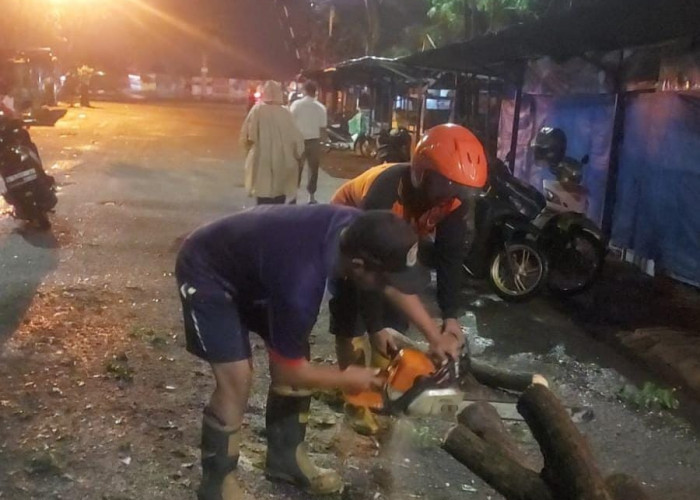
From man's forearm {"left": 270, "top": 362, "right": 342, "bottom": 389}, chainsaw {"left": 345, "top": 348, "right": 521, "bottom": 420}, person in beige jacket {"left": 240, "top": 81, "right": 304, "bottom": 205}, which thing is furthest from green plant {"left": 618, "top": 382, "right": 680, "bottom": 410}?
person in beige jacket {"left": 240, "top": 81, "right": 304, "bottom": 205}

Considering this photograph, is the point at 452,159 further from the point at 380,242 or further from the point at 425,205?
the point at 380,242

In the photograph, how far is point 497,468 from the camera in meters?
3.50

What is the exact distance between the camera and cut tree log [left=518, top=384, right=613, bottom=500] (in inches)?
127

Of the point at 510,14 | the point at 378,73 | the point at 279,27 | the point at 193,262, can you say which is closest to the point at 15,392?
the point at 193,262

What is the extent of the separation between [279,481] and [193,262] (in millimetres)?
1332

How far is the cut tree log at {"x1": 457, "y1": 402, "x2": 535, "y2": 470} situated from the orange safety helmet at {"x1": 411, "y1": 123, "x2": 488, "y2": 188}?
1078 millimetres

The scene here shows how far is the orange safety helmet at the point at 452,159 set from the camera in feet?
13.8

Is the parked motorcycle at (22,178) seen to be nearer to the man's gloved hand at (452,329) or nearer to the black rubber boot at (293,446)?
the black rubber boot at (293,446)

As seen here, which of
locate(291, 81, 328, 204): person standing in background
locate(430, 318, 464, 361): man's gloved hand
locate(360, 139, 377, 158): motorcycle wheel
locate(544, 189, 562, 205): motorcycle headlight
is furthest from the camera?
locate(360, 139, 377, 158): motorcycle wheel

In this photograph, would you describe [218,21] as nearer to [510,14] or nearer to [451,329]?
[510,14]

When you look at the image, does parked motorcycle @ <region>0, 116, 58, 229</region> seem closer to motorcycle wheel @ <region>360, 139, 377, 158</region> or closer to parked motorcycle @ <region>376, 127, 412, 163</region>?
parked motorcycle @ <region>376, 127, 412, 163</region>

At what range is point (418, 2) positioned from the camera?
35969mm

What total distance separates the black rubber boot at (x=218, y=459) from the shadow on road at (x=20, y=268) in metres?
2.96

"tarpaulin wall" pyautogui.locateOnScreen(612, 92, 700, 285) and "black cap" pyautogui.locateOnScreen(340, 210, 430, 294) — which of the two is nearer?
"black cap" pyautogui.locateOnScreen(340, 210, 430, 294)
